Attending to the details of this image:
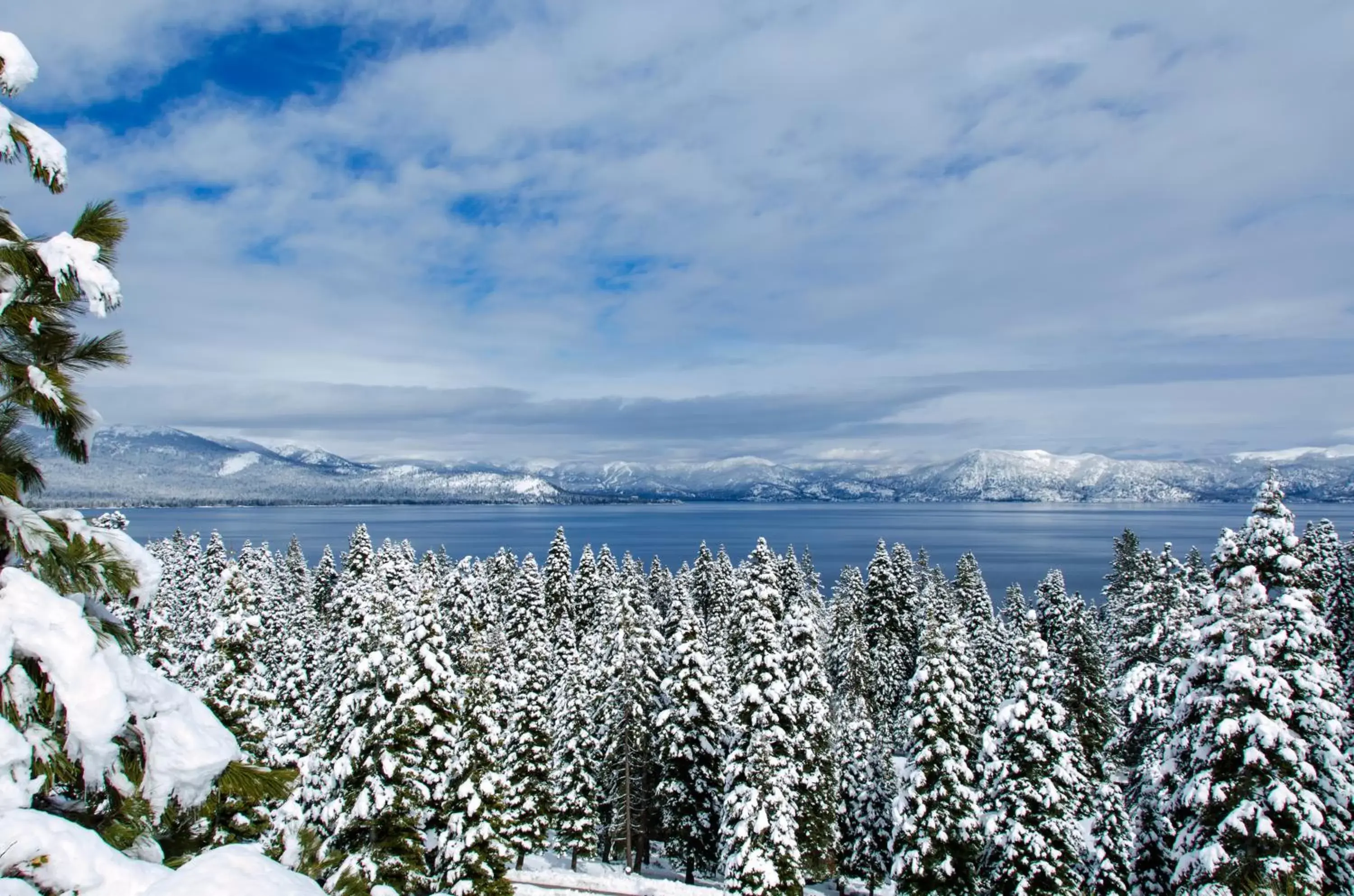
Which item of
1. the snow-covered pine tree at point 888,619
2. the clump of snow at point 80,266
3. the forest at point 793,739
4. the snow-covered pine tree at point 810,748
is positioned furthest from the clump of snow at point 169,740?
the snow-covered pine tree at point 888,619

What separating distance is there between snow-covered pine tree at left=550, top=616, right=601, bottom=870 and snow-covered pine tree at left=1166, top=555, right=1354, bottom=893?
25.6 meters

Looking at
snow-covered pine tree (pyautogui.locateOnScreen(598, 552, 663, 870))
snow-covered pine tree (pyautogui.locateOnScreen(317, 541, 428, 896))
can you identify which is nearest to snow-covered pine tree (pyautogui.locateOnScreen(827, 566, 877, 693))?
snow-covered pine tree (pyautogui.locateOnScreen(598, 552, 663, 870))

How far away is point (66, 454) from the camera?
5512mm

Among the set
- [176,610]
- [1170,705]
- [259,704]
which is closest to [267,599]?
[176,610]

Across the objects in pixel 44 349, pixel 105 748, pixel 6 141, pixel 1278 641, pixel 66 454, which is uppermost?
pixel 6 141

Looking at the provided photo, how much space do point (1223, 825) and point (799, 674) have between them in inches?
659

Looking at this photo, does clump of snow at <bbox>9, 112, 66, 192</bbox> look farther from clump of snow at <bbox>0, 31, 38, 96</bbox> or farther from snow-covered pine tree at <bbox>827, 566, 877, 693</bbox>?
snow-covered pine tree at <bbox>827, 566, 877, 693</bbox>

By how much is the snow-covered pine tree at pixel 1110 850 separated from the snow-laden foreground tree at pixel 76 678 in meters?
27.4

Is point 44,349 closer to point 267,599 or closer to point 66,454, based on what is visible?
point 66,454

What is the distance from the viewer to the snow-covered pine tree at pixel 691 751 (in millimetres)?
31938

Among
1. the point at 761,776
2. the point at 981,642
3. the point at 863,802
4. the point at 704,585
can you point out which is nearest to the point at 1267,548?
the point at 761,776

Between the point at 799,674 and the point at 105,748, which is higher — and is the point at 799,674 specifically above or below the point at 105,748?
below

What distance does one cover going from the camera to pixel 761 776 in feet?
85.5

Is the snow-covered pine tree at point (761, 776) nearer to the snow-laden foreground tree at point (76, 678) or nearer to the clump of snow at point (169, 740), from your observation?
the snow-laden foreground tree at point (76, 678)
